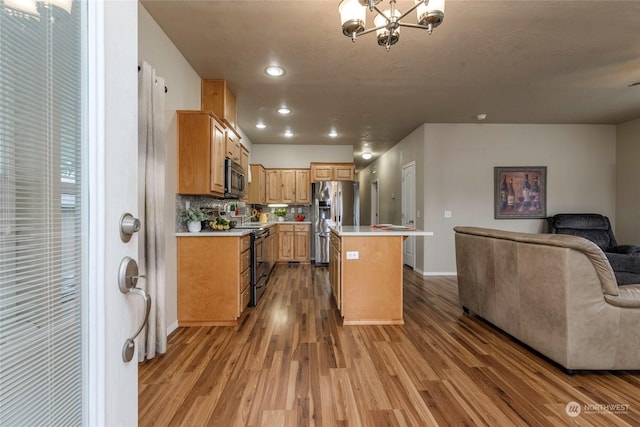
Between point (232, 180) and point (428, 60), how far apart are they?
2479 mm

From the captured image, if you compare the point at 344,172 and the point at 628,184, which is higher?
the point at 344,172

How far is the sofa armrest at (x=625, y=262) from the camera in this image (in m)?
3.40

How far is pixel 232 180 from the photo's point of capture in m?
3.51

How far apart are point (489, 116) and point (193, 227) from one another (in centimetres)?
472

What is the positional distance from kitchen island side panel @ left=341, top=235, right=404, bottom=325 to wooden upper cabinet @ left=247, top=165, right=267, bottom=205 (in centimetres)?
341

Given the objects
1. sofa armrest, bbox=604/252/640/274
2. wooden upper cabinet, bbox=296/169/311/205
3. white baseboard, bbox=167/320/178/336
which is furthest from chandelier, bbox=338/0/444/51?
wooden upper cabinet, bbox=296/169/311/205

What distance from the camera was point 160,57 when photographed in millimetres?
2508

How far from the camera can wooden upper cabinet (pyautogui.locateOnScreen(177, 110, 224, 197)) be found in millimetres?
2867

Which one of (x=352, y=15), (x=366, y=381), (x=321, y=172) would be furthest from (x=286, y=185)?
(x=366, y=381)

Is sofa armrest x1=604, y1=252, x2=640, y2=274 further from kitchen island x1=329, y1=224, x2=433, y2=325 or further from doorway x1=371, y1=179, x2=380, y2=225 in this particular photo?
doorway x1=371, y1=179, x2=380, y2=225

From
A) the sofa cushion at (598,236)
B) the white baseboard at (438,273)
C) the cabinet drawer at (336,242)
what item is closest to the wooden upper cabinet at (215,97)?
the cabinet drawer at (336,242)

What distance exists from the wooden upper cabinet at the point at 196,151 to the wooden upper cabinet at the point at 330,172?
365 centimetres

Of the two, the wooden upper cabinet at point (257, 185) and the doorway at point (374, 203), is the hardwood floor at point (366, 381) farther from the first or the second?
the doorway at point (374, 203)

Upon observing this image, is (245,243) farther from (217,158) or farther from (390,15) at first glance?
(390,15)
